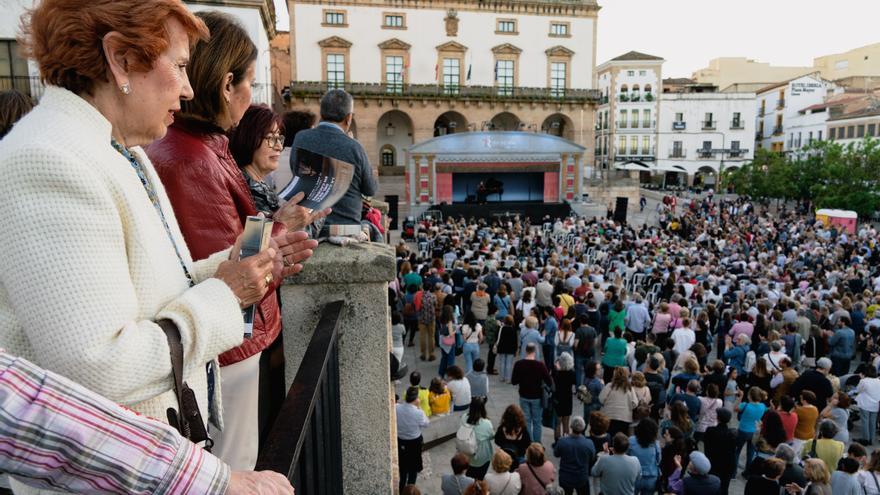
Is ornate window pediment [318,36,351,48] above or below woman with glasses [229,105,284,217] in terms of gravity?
above

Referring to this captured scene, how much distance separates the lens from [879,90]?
58.7m

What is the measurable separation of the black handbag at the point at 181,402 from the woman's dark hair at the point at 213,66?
1.10 m

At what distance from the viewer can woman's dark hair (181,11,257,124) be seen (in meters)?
2.21

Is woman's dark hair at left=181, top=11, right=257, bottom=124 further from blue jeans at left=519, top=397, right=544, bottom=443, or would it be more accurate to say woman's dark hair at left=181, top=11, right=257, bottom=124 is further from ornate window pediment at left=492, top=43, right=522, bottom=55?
ornate window pediment at left=492, top=43, right=522, bottom=55

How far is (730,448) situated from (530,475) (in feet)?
9.06

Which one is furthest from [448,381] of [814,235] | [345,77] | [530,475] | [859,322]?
[345,77]

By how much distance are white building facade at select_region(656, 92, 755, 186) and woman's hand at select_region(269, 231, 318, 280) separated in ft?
205

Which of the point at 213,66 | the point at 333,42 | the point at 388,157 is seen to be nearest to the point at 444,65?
the point at 388,157

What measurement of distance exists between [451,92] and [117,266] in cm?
4450

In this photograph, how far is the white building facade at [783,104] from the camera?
59219mm

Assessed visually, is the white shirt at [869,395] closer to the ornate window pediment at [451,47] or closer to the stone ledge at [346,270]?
the stone ledge at [346,270]

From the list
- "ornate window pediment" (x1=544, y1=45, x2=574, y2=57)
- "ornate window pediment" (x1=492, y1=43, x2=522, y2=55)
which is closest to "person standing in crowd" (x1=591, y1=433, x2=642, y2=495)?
"ornate window pediment" (x1=492, y1=43, x2=522, y2=55)

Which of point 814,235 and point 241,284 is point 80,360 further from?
point 814,235

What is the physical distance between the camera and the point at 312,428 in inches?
66.6
